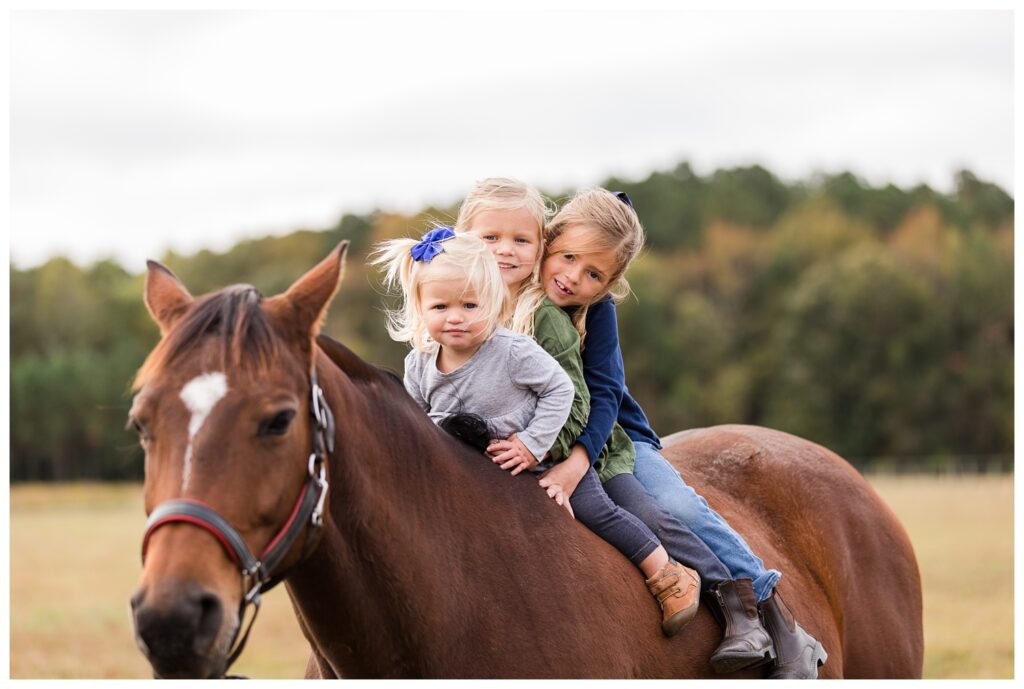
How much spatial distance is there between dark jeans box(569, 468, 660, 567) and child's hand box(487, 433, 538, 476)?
30 cm

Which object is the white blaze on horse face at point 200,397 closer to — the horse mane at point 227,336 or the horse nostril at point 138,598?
the horse mane at point 227,336

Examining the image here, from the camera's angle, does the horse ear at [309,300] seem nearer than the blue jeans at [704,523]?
Yes

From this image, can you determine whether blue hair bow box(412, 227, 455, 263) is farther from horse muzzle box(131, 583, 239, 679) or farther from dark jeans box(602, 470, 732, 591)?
horse muzzle box(131, 583, 239, 679)

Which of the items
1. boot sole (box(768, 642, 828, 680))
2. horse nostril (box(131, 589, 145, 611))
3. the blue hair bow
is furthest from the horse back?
horse nostril (box(131, 589, 145, 611))

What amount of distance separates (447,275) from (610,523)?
1.14 metres

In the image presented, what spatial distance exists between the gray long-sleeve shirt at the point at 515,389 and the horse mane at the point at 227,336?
3.16 ft

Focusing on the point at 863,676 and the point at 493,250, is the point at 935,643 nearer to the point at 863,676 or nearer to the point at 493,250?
the point at 863,676

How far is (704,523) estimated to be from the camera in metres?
4.18

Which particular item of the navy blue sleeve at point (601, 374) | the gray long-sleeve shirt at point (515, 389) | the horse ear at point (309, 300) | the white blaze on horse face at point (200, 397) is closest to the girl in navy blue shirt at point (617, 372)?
the navy blue sleeve at point (601, 374)

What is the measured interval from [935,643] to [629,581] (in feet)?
30.0

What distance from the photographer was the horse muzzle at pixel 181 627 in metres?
2.60

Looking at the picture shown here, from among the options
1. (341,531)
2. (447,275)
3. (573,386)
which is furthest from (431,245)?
(341,531)

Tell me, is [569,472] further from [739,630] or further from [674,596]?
[739,630]

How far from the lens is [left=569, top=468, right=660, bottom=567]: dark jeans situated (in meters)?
3.89
